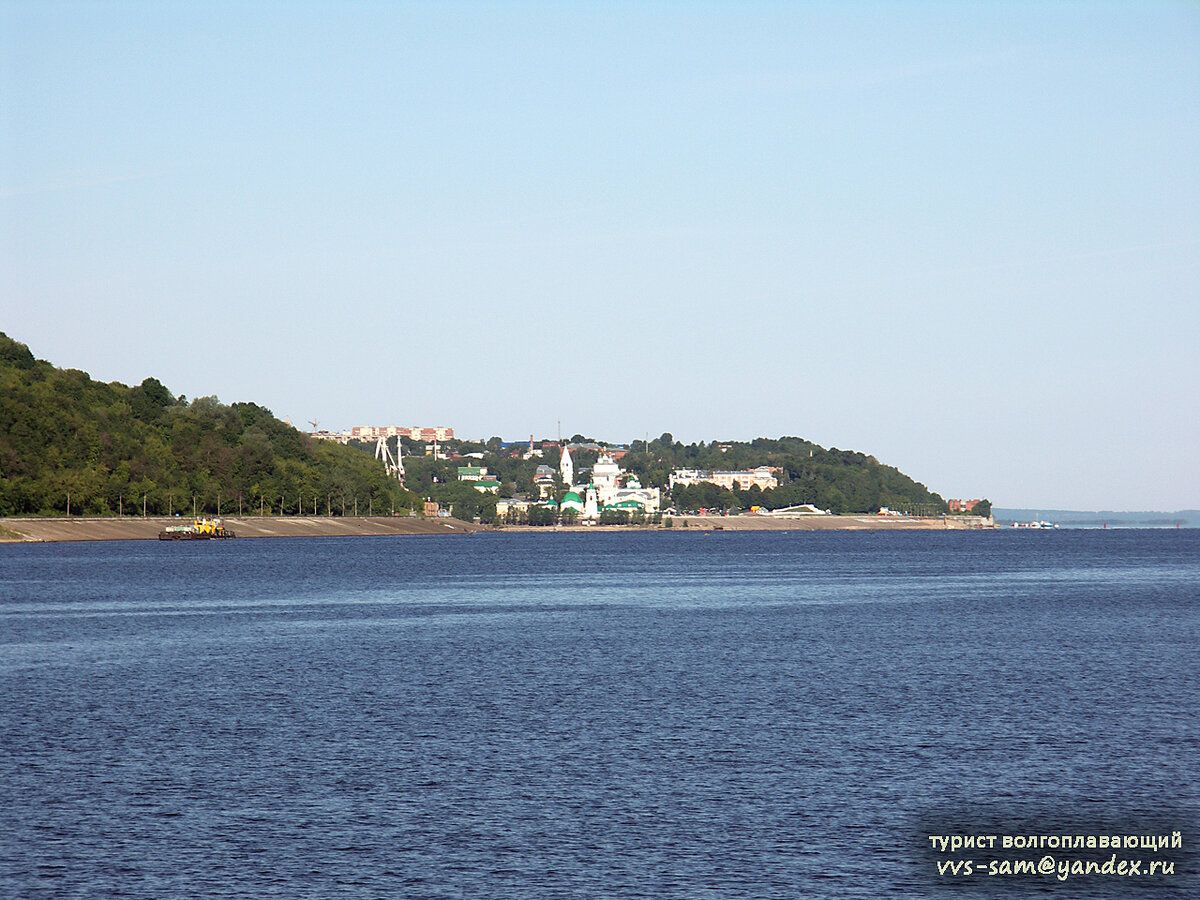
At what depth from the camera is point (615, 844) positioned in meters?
24.0

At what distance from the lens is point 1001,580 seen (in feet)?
404

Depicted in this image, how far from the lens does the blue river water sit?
2252 cm

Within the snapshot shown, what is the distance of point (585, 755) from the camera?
105 feet

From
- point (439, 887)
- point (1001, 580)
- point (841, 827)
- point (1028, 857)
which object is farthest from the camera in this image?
point (1001, 580)

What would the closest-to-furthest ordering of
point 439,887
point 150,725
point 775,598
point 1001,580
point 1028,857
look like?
point 439,887 < point 1028,857 < point 150,725 < point 775,598 < point 1001,580

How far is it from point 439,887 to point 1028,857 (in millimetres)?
9453

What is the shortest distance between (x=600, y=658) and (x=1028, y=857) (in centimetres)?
3095

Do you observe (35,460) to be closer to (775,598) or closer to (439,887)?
(775,598)

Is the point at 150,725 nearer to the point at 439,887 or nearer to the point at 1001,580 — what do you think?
the point at 439,887

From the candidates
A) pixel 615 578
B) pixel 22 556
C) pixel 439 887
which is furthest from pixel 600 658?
pixel 22 556

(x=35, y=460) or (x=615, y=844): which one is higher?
(x=35, y=460)

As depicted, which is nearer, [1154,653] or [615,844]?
[615,844]

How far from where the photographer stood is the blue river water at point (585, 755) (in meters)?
22.5

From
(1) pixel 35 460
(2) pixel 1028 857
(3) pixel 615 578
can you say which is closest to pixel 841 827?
(2) pixel 1028 857
